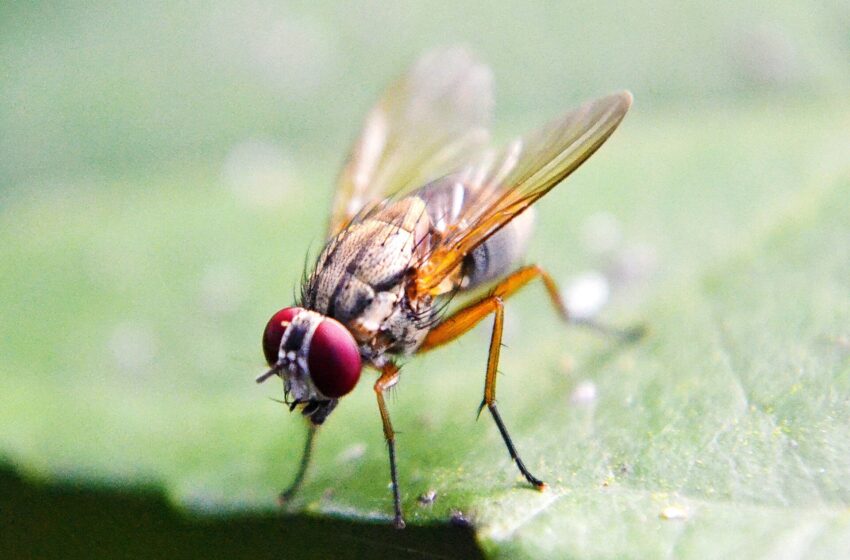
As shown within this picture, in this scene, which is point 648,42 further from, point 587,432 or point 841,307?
point 587,432

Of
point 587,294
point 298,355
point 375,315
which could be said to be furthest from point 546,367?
point 298,355

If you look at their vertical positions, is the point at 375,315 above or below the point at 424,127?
below

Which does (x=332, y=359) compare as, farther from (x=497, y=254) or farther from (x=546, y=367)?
(x=546, y=367)

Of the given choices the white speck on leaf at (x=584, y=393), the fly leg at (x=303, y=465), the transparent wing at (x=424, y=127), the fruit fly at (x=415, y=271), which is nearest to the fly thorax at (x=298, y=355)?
the fruit fly at (x=415, y=271)

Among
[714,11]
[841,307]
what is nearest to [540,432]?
[841,307]

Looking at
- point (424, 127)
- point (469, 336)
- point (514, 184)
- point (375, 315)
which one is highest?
point (514, 184)

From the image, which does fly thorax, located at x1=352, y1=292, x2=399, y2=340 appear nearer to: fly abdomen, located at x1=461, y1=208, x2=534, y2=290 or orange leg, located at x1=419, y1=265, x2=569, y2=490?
orange leg, located at x1=419, y1=265, x2=569, y2=490
